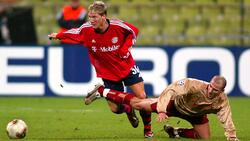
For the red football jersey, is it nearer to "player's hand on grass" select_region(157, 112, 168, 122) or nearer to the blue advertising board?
"player's hand on grass" select_region(157, 112, 168, 122)

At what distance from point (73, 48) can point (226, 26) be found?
4778 millimetres

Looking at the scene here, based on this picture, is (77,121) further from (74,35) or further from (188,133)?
(188,133)

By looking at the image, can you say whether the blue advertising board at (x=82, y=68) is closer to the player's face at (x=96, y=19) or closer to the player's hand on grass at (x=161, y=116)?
the player's face at (x=96, y=19)

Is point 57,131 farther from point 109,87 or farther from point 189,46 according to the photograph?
point 189,46

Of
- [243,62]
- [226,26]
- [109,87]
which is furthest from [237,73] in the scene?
[109,87]

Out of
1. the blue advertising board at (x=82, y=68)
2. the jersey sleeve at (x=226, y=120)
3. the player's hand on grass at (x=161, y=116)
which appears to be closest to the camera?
the player's hand on grass at (x=161, y=116)

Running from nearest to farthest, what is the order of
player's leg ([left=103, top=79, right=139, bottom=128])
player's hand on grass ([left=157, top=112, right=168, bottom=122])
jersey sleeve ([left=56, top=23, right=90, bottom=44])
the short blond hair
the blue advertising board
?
player's hand on grass ([left=157, top=112, right=168, bottom=122]) → player's leg ([left=103, top=79, right=139, bottom=128]) → the short blond hair → jersey sleeve ([left=56, top=23, right=90, bottom=44]) → the blue advertising board

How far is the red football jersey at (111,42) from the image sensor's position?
11427 millimetres

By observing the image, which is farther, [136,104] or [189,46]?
[189,46]

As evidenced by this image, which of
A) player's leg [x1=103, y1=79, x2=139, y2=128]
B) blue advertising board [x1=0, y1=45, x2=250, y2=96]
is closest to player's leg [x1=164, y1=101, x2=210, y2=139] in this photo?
player's leg [x1=103, y1=79, x2=139, y2=128]

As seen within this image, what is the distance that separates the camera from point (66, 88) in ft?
60.3

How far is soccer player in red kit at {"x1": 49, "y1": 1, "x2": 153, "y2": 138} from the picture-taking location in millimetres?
11359

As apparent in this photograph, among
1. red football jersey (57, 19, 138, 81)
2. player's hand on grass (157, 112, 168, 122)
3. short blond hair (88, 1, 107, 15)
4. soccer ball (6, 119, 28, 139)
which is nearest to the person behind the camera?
player's hand on grass (157, 112, 168, 122)

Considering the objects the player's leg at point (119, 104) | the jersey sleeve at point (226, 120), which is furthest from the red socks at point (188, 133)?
the jersey sleeve at point (226, 120)
